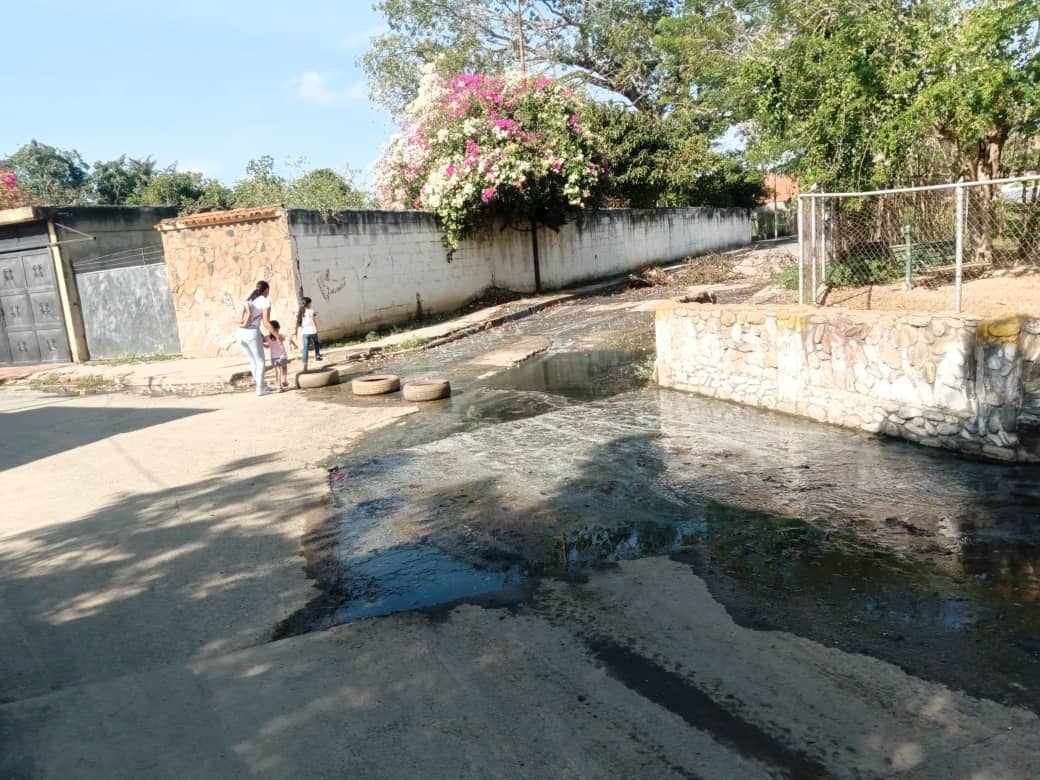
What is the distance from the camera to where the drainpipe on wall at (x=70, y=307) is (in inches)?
717

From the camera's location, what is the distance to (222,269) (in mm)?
16219

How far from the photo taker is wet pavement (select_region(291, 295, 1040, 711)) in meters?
4.04

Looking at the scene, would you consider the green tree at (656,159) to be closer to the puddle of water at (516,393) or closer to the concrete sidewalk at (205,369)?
the concrete sidewalk at (205,369)

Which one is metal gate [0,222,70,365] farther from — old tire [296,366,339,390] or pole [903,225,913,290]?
pole [903,225,913,290]

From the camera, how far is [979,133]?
12.5 meters

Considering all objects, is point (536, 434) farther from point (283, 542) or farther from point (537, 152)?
point (537, 152)

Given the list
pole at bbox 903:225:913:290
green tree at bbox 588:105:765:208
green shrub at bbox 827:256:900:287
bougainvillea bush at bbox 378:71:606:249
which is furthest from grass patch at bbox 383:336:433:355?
green tree at bbox 588:105:765:208

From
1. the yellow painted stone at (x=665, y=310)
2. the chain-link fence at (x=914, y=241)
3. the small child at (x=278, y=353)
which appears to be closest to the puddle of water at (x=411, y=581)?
the yellow painted stone at (x=665, y=310)

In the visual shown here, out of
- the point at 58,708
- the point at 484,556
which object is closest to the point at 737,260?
the point at 484,556

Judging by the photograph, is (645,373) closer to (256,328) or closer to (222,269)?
(256,328)

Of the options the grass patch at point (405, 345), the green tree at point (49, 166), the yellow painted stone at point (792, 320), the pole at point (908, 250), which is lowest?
the grass patch at point (405, 345)

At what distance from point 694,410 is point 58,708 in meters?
6.89

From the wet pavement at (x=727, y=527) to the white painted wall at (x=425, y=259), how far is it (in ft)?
26.4

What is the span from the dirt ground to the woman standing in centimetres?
905
